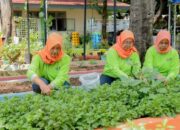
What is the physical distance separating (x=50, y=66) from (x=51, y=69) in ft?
0.15

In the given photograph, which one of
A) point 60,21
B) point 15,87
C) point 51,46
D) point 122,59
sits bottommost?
point 15,87

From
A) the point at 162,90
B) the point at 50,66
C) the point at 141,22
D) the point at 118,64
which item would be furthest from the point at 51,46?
the point at 141,22

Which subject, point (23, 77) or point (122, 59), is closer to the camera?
point (122, 59)

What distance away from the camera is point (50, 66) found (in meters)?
5.54

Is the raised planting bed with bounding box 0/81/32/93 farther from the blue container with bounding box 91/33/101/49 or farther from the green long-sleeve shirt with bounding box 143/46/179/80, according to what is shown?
the blue container with bounding box 91/33/101/49

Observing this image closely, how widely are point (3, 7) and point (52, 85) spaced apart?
35.6ft

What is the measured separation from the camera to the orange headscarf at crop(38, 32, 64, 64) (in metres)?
5.13

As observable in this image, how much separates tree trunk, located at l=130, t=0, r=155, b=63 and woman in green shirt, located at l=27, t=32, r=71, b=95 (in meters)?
2.61

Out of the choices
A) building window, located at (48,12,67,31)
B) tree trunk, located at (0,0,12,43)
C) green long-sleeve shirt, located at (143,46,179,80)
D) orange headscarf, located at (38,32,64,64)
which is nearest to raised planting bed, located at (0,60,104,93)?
green long-sleeve shirt, located at (143,46,179,80)

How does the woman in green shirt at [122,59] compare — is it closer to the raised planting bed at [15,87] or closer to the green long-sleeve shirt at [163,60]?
the green long-sleeve shirt at [163,60]

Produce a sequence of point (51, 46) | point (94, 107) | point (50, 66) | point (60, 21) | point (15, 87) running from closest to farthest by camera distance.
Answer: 1. point (94, 107)
2. point (51, 46)
3. point (50, 66)
4. point (15, 87)
5. point (60, 21)

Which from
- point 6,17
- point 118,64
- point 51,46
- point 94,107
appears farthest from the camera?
point 6,17

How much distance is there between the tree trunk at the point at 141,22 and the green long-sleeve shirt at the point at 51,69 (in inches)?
102

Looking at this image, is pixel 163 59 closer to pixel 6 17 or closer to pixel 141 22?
pixel 141 22
